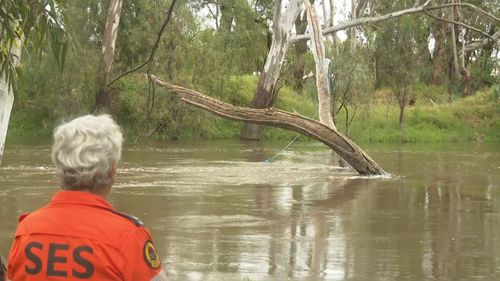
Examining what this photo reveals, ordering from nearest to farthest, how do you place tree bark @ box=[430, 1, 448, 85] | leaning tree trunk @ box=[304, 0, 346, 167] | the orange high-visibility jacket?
the orange high-visibility jacket, leaning tree trunk @ box=[304, 0, 346, 167], tree bark @ box=[430, 1, 448, 85]

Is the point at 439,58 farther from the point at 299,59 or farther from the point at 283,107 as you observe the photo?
the point at 283,107

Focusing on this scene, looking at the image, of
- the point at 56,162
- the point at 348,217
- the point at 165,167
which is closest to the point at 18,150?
the point at 165,167

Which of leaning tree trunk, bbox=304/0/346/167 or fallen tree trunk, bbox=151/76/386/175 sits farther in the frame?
leaning tree trunk, bbox=304/0/346/167

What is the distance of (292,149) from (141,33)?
8700 mm

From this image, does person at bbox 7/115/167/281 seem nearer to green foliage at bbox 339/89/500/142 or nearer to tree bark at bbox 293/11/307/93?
green foliage at bbox 339/89/500/142

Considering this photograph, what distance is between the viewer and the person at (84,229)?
104 inches

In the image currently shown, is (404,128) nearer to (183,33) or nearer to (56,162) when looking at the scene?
(183,33)

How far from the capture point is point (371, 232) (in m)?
10.7

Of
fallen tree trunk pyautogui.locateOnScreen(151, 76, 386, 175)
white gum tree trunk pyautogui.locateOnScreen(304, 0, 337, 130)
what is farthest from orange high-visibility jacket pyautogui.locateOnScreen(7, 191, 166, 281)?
white gum tree trunk pyautogui.locateOnScreen(304, 0, 337, 130)

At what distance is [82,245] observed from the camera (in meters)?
2.67

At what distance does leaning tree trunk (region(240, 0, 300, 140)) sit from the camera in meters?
30.7

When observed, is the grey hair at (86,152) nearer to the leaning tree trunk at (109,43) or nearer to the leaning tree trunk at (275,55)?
the leaning tree trunk at (275,55)

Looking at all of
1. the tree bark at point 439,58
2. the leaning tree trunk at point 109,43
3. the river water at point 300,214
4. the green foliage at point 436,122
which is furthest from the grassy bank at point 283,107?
the river water at point 300,214

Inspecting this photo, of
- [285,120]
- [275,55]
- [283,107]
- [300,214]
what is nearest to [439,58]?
[283,107]
